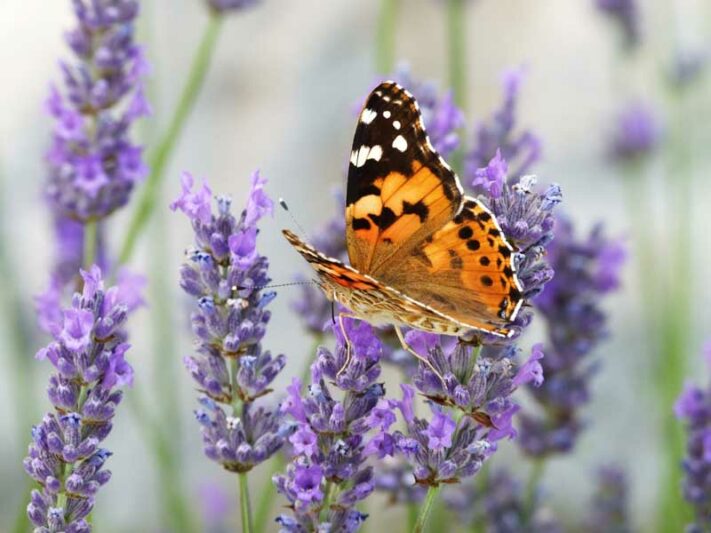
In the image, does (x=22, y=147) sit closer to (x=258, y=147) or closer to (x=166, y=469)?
(x=258, y=147)

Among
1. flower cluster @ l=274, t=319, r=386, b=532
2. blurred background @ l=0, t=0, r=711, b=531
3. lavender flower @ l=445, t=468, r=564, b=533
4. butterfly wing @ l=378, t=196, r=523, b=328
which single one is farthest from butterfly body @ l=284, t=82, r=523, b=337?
blurred background @ l=0, t=0, r=711, b=531

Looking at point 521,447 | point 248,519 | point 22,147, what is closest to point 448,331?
point 248,519

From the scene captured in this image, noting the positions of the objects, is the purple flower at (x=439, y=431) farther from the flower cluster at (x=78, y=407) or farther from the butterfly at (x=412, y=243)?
the flower cluster at (x=78, y=407)

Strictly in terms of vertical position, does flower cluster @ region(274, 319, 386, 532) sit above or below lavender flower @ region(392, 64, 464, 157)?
below

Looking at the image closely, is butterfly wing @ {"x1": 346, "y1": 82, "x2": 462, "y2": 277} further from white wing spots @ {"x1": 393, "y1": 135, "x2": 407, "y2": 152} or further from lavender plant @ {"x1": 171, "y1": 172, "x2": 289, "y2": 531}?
lavender plant @ {"x1": 171, "y1": 172, "x2": 289, "y2": 531}

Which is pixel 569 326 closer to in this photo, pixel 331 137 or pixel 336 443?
pixel 336 443

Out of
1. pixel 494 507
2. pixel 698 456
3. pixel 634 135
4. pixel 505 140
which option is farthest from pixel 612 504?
pixel 634 135

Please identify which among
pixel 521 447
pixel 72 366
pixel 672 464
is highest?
pixel 72 366
